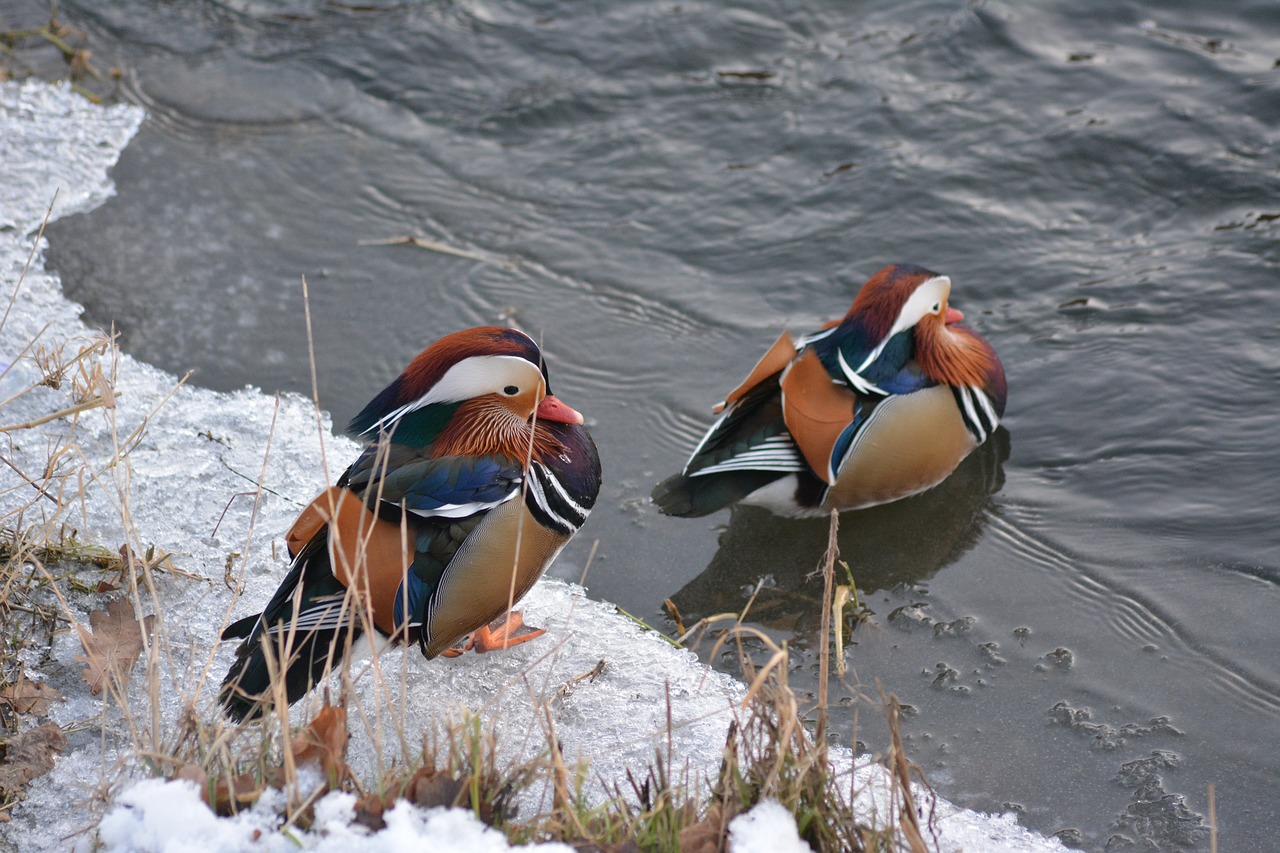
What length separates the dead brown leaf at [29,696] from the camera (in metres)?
2.48

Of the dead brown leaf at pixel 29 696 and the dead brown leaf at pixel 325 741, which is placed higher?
the dead brown leaf at pixel 325 741

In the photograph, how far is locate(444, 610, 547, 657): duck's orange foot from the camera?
120 inches

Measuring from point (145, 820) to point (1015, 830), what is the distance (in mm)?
1785

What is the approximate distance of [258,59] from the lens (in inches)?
256

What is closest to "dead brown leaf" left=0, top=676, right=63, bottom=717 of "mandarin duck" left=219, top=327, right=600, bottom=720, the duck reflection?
"mandarin duck" left=219, top=327, right=600, bottom=720

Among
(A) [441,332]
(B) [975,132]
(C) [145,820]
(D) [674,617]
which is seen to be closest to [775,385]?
(D) [674,617]

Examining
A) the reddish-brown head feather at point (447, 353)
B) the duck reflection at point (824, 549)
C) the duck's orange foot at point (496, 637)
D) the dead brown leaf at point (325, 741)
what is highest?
the reddish-brown head feather at point (447, 353)

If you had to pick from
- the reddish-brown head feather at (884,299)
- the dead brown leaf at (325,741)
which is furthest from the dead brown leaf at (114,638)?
the reddish-brown head feather at (884,299)

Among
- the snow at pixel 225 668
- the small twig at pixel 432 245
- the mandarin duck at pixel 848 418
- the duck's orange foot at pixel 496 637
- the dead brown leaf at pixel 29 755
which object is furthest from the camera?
the small twig at pixel 432 245

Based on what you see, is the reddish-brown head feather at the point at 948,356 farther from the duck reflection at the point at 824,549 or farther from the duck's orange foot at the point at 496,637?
the duck's orange foot at the point at 496,637

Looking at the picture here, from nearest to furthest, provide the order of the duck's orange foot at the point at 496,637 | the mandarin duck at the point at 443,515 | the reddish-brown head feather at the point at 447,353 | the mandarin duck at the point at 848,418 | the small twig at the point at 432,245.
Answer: the mandarin duck at the point at 443,515
the reddish-brown head feather at the point at 447,353
the duck's orange foot at the point at 496,637
the mandarin duck at the point at 848,418
the small twig at the point at 432,245

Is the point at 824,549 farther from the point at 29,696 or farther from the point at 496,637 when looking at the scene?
the point at 29,696

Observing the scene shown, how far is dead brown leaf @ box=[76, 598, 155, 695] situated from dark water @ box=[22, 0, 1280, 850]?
4.21ft

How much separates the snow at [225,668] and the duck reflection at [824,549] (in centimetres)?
45
